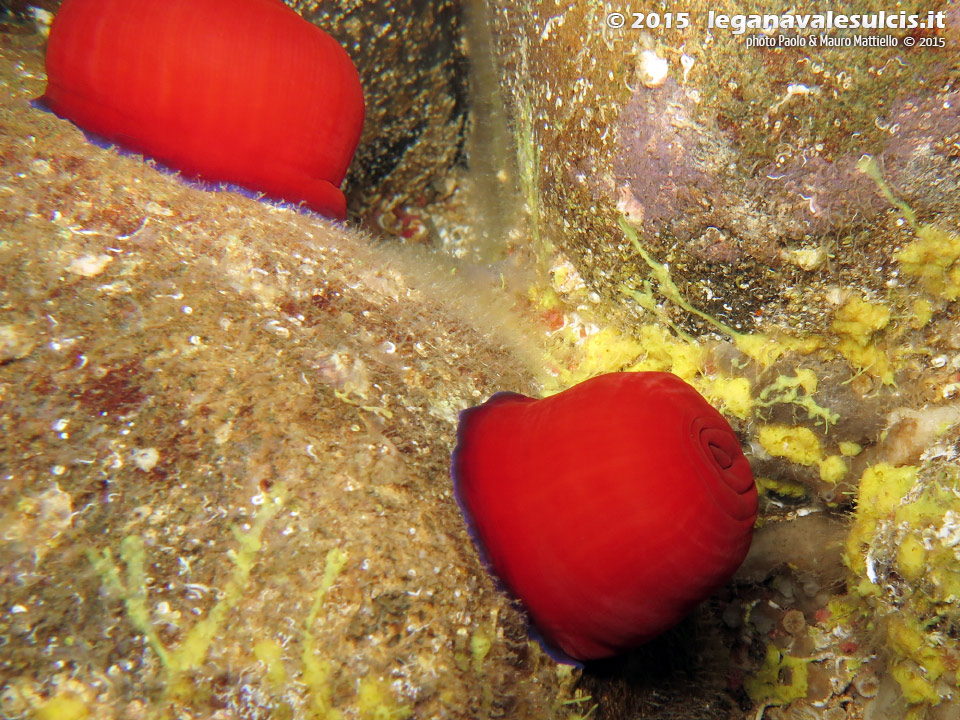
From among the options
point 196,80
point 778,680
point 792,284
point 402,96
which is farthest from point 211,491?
point 778,680

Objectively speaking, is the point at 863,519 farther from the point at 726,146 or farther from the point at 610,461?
the point at 726,146

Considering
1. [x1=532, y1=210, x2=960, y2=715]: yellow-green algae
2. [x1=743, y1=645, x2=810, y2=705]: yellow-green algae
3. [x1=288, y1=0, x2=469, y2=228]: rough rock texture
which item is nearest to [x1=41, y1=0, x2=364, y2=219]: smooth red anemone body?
[x1=288, y1=0, x2=469, y2=228]: rough rock texture

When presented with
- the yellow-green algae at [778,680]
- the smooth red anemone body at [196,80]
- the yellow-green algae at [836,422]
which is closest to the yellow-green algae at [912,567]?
the yellow-green algae at [836,422]

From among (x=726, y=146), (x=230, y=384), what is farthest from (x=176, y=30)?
(x=726, y=146)

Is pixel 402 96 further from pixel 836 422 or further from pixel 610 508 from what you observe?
pixel 836 422

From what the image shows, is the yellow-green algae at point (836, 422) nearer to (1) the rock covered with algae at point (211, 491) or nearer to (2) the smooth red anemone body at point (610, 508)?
(2) the smooth red anemone body at point (610, 508)

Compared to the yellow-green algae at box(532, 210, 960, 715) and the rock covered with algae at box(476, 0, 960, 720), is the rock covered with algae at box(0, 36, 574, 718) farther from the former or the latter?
the yellow-green algae at box(532, 210, 960, 715)
